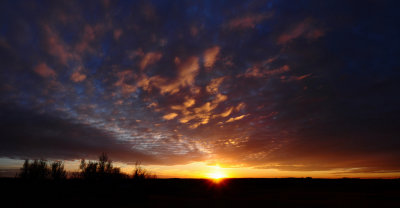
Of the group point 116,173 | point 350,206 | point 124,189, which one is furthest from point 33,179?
point 350,206

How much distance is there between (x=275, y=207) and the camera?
46.1 ft

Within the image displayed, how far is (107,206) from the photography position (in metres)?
16.3

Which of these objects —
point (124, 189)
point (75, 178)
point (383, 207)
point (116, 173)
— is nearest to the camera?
point (383, 207)

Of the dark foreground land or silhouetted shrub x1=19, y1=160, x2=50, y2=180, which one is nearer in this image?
the dark foreground land

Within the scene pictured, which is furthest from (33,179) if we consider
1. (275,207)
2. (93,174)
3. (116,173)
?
(275,207)

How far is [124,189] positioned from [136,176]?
13735 millimetres

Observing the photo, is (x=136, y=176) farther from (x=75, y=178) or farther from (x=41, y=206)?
(x=41, y=206)

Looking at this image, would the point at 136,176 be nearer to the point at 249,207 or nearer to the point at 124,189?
the point at 124,189

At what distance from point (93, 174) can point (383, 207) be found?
155 feet

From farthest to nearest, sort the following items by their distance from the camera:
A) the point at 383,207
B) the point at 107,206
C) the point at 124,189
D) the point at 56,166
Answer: the point at 56,166 → the point at 124,189 → the point at 107,206 → the point at 383,207

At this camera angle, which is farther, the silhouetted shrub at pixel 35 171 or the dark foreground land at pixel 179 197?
the silhouetted shrub at pixel 35 171

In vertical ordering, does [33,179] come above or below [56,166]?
below

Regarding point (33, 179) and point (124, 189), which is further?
point (33, 179)

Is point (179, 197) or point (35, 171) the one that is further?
point (35, 171)
